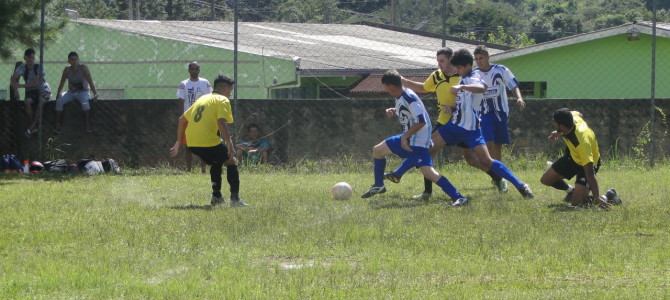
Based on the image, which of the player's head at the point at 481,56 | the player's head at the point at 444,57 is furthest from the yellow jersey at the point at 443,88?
the player's head at the point at 481,56

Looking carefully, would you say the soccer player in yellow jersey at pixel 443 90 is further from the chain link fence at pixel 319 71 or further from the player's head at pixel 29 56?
the player's head at pixel 29 56

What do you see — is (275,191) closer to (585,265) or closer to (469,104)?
(469,104)

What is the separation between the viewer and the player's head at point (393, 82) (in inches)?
488

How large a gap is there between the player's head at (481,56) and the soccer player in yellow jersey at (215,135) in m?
3.26

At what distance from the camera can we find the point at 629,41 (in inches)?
1034

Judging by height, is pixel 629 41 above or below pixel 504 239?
above

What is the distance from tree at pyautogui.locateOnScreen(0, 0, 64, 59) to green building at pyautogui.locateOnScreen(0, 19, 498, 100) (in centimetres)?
883

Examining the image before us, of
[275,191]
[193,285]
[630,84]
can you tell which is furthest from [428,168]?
[630,84]

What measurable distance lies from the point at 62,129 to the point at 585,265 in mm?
11581

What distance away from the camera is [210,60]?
93.0 ft

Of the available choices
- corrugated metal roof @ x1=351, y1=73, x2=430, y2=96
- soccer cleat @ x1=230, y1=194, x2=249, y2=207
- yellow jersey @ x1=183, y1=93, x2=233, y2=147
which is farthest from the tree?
corrugated metal roof @ x1=351, y1=73, x2=430, y2=96

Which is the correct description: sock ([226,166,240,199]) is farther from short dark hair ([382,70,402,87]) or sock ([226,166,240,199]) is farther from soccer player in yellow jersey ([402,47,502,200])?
soccer player in yellow jersey ([402,47,502,200])

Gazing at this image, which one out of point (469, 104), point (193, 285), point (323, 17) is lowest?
point (193, 285)

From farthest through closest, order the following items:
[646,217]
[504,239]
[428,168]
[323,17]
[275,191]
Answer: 1. [323,17]
2. [275,191]
3. [428,168]
4. [646,217]
5. [504,239]
